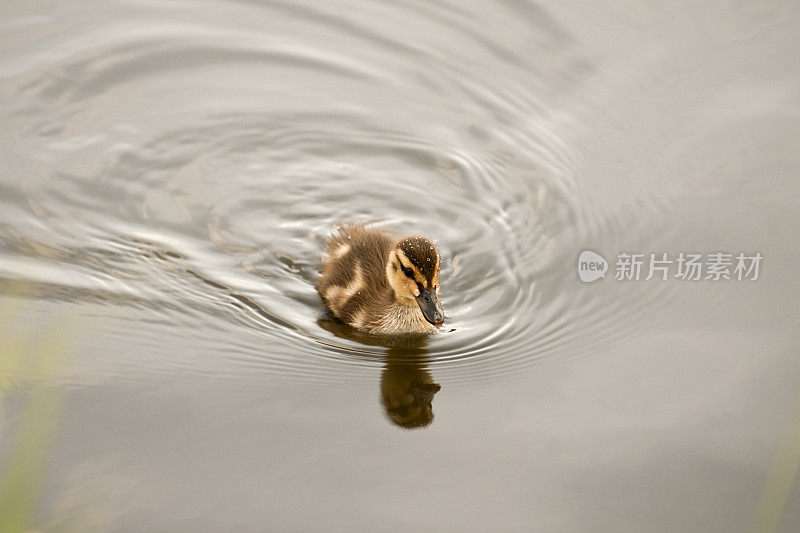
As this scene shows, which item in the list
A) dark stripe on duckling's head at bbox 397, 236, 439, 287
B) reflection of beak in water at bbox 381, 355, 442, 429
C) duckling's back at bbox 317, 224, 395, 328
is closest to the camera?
reflection of beak in water at bbox 381, 355, 442, 429

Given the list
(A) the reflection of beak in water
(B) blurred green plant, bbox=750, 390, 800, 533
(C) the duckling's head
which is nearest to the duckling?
(C) the duckling's head

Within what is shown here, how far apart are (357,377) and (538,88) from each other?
2.17 m

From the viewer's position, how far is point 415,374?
3.49 m

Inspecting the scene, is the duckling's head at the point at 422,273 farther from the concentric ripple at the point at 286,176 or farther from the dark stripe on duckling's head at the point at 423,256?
the concentric ripple at the point at 286,176

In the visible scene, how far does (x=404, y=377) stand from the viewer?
348 cm

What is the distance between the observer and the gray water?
2.94 meters

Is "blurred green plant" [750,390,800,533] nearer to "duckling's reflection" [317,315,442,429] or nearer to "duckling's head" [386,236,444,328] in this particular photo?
"duckling's reflection" [317,315,442,429]

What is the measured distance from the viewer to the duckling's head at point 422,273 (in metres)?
3.57

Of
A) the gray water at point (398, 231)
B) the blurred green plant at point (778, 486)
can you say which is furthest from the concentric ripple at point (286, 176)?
the blurred green plant at point (778, 486)

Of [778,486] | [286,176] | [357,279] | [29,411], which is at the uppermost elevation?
[286,176]

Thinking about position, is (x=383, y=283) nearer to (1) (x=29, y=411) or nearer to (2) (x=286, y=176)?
(2) (x=286, y=176)

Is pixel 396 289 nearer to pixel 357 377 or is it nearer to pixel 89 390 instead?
pixel 357 377

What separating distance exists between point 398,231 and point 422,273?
772 mm

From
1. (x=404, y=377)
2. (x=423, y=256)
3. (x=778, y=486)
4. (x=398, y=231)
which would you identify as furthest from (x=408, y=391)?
(x=778, y=486)
